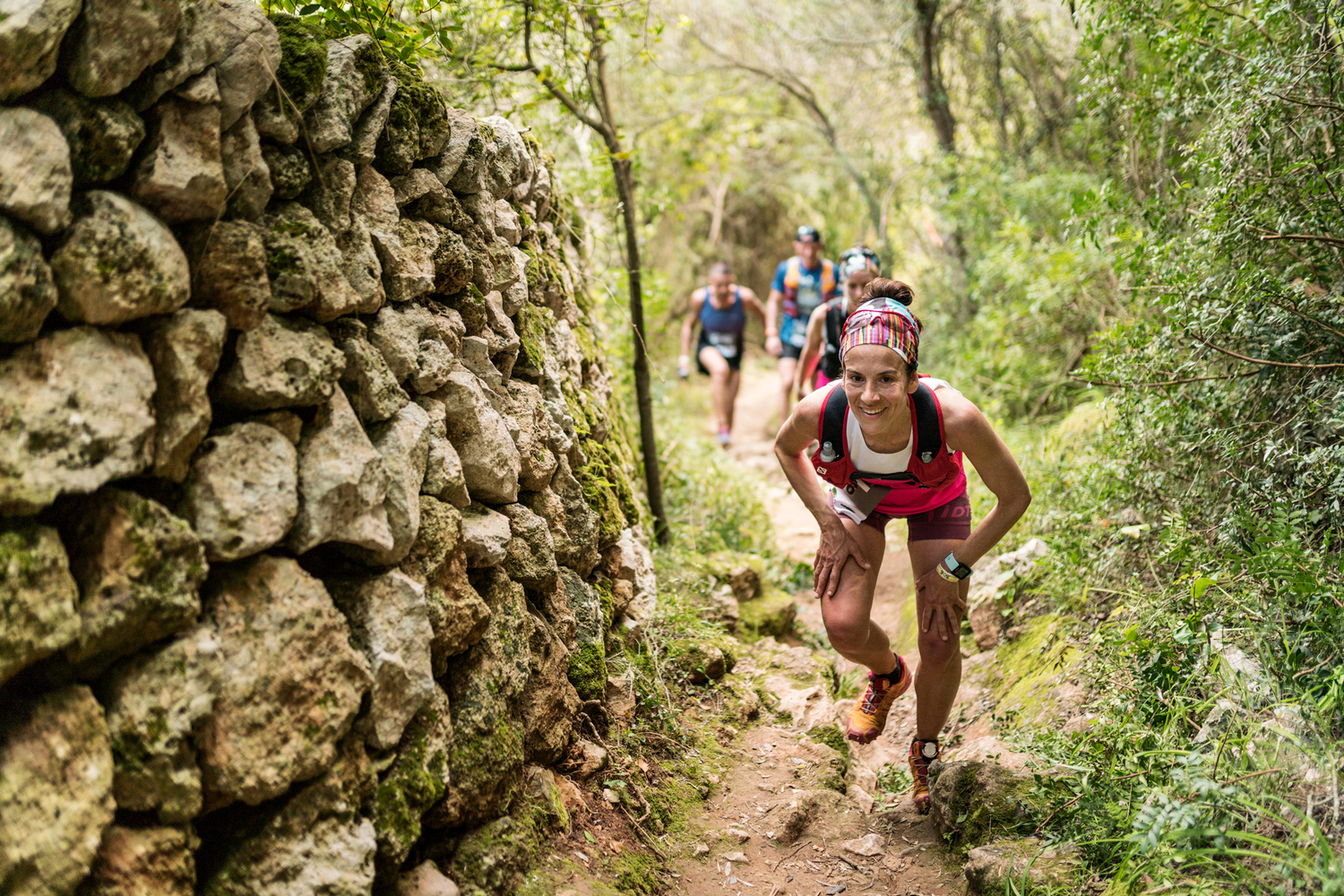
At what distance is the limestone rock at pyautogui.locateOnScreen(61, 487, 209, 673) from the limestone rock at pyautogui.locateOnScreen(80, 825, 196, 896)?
0.36m

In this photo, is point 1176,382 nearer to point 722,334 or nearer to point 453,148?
point 453,148

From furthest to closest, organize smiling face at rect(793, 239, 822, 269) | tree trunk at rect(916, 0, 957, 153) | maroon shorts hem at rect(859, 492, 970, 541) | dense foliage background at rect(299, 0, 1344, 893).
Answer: tree trunk at rect(916, 0, 957, 153)
smiling face at rect(793, 239, 822, 269)
maroon shorts hem at rect(859, 492, 970, 541)
dense foliage background at rect(299, 0, 1344, 893)

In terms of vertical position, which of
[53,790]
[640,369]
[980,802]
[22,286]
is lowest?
[980,802]

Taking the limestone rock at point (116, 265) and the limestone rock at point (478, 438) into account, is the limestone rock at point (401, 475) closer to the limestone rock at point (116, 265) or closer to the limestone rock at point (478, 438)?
the limestone rock at point (478, 438)

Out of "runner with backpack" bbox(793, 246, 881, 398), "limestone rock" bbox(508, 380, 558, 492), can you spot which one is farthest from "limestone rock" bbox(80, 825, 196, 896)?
"runner with backpack" bbox(793, 246, 881, 398)

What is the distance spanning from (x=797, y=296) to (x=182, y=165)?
7.29 m

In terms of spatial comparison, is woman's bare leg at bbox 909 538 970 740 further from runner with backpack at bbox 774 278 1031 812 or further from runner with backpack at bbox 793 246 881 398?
runner with backpack at bbox 793 246 881 398

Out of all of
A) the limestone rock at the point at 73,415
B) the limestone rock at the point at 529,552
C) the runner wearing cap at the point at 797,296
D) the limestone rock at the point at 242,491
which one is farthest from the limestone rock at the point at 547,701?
the runner wearing cap at the point at 797,296

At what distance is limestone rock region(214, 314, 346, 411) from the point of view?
217cm

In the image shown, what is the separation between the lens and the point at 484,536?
9.60ft

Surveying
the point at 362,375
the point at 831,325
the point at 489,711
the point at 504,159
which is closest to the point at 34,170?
the point at 362,375

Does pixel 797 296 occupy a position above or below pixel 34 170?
below

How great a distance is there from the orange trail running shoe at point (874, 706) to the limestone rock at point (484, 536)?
1998mm

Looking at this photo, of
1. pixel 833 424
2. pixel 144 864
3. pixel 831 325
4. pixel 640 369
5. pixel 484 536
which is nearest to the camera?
pixel 144 864
